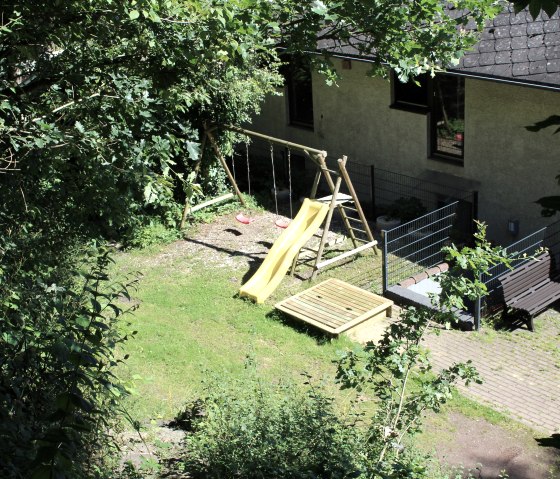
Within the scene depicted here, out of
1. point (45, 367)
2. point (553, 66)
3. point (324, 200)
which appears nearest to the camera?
point (45, 367)

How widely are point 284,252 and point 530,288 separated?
378 centimetres

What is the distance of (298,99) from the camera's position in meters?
18.1

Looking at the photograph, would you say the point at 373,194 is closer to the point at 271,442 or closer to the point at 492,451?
the point at 492,451

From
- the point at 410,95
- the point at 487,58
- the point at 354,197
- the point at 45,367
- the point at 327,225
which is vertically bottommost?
the point at 327,225

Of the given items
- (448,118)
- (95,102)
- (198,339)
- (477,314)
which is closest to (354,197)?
(477,314)

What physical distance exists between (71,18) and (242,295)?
20.3ft

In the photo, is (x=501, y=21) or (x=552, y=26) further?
(x=501, y=21)

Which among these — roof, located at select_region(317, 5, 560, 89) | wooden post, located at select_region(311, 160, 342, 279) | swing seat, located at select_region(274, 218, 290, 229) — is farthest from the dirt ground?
swing seat, located at select_region(274, 218, 290, 229)

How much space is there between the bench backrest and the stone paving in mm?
518

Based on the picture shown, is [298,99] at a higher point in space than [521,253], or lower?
higher

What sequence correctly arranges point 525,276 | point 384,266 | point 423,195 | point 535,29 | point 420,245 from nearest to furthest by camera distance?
1. point 525,276
2. point 384,266
3. point 535,29
4. point 420,245
5. point 423,195

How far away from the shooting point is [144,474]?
647 centimetres

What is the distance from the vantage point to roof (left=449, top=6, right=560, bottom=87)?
39.8 ft

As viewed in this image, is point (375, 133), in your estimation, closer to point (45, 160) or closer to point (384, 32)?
point (384, 32)
